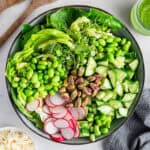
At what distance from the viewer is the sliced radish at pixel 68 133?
134 centimetres

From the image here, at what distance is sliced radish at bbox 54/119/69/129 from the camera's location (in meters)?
1.34

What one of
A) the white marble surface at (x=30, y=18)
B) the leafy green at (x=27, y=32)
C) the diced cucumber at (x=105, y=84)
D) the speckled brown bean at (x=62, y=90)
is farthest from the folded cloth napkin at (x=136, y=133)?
the leafy green at (x=27, y=32)

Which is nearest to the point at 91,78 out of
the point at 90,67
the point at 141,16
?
the point at 90,67

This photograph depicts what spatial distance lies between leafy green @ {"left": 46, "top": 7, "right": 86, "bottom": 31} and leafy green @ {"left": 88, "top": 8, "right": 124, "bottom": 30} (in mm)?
24

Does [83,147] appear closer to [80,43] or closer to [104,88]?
[104,88]

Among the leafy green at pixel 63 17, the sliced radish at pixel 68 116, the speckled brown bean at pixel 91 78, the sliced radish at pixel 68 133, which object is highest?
the leafy green at pixel 63 17

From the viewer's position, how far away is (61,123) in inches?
53.2

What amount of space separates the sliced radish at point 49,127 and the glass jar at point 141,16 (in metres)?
0.36

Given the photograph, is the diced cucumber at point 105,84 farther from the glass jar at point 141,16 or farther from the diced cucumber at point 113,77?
the glass jar at point 141,16

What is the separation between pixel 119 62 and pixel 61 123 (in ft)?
0.73

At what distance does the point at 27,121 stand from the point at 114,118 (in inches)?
9.4

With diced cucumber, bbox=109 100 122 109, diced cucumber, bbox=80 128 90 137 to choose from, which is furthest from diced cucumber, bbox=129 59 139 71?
diced cucumber, bbox=80 128 90 137

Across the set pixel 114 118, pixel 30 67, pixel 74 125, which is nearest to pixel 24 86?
pixel 30 67

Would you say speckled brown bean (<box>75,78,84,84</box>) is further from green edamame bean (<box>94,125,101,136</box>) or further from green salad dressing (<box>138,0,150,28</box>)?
green salad dressing (<box>138,0,150,28</box>)
